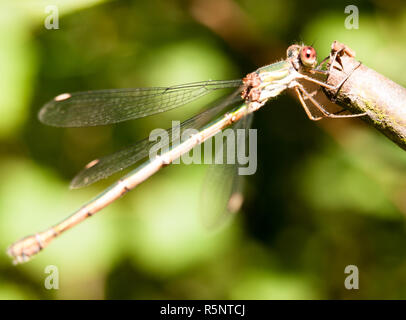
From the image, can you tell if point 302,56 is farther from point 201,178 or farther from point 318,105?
point 201,178

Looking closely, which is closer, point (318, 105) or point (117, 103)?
point (318, 105)

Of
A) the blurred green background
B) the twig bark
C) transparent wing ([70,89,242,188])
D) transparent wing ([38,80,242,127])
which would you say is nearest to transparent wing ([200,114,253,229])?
the blurred green background

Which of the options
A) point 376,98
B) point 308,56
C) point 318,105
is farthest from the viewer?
point 308,56

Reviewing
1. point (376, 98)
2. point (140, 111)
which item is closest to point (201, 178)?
point (140, 111)

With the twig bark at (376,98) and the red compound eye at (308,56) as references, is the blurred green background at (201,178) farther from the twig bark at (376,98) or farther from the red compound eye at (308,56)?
the twig bark at (376,98)

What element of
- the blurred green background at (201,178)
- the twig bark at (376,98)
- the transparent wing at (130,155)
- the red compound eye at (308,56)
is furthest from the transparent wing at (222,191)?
the twig bark at (376,98)

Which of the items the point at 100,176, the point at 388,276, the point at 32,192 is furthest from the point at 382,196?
the point at 32,192

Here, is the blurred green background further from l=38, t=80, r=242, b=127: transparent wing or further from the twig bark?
the twig bark

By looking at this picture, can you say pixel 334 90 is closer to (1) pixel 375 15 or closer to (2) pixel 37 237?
(1) pixel 375 15
